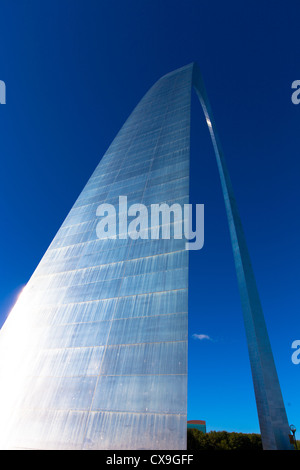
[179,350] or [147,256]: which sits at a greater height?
[147,256]

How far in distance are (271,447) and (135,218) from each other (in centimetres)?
1183

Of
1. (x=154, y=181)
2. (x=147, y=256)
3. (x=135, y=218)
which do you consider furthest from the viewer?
(x=154, y=181)

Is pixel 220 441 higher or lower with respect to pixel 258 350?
higher

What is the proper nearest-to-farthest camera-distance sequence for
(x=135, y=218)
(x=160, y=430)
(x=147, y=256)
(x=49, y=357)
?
(x=160, y=430) → (x=49, y=357) → (x=147, y=256) → (x=135, y=218)

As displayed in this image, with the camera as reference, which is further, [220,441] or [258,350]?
[220,441]

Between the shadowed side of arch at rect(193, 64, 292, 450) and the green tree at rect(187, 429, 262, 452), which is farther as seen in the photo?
the green tree at rect(187, 429, 262, 452)

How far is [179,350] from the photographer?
744cm

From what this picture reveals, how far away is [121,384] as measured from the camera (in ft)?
24.9

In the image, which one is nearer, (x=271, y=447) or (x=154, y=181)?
(x=271, y=447)

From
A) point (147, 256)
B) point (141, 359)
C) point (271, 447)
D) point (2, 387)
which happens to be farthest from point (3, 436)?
point (271, 447)

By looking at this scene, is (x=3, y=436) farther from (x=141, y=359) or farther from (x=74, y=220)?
(x=74, y=220)

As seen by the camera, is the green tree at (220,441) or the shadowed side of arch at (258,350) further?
the green tree at (220,441)

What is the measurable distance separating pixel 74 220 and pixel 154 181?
5.87 m

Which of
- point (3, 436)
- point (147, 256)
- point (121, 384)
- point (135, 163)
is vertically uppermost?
point (135, 163)
